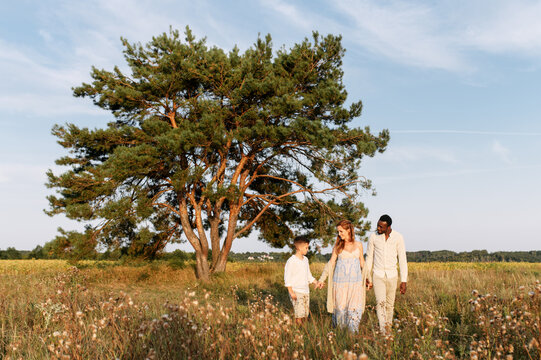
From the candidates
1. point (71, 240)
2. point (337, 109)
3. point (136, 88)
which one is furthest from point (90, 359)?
point (136, 88)

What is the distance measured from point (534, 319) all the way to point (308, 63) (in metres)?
15.0

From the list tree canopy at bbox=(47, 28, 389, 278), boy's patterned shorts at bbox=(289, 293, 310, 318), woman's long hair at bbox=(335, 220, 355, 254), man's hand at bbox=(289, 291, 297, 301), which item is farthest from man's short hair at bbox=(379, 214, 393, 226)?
tree canopy at bbox=(47, 28, 389, 278)

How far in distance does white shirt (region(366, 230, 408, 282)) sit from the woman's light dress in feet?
1.70

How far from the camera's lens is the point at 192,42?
1783cm

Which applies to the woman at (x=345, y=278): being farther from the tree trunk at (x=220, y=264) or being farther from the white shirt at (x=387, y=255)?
the tree trunk at (x=220, y=264)

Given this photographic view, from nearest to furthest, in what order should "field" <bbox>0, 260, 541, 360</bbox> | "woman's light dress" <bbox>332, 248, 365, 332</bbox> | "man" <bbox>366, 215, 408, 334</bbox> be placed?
1. "field" <bbox>0, 260, 541, 360</bbox>
2. "woman's light dress" <bbox>332, 248, 365, 332</bbox>
3. "man" <bbox>366, 215, 408, 334</bbox>

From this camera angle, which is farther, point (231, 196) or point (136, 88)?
point (136, 88)

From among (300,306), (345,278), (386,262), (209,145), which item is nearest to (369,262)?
(386,262)

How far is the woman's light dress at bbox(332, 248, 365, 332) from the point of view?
556 centimetres

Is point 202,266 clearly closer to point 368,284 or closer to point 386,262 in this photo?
point 368,284

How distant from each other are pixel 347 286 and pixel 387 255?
0.91 meters

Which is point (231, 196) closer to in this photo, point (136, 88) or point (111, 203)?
point (111, 203)

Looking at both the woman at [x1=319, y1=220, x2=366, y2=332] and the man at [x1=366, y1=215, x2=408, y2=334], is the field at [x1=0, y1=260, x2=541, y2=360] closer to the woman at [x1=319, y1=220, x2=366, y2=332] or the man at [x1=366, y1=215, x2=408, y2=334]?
the woman at [x1=319, y1=220, x2=366, y2=332]

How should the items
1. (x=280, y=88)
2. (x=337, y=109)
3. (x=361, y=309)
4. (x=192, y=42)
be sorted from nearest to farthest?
(x=361, y=309)
(x=280, y=88)
(x=337, y=109)
(x=192, y=42)
